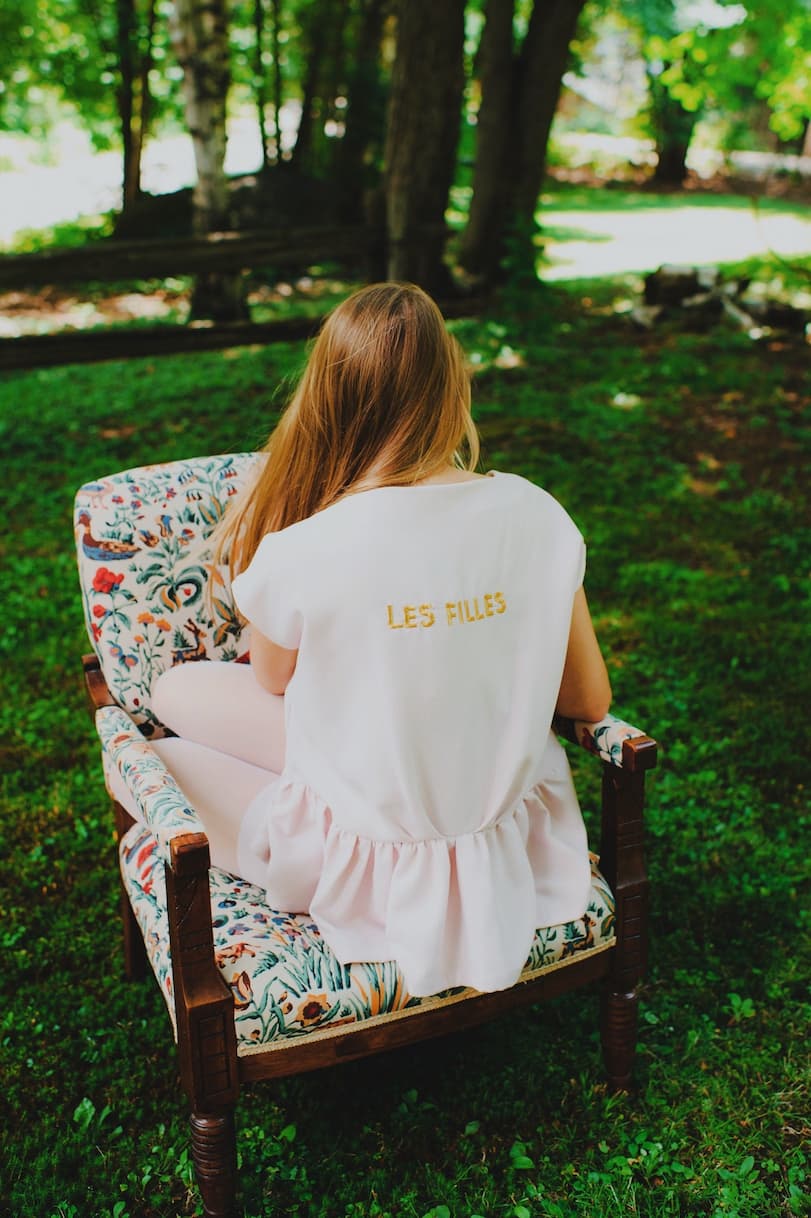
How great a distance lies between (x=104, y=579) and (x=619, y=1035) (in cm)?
156

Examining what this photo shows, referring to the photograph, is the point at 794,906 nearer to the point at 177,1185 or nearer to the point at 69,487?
the point at 177,1185

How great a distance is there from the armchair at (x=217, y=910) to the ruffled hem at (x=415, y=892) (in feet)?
0.20

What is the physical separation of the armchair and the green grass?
0.67 ft

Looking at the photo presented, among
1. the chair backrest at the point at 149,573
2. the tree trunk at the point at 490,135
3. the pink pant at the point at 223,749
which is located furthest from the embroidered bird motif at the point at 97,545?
the tree trunk at the point at 490,135

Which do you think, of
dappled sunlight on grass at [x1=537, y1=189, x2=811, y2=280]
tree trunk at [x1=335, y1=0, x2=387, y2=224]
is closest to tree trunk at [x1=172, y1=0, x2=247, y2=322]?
dappled sunlight on grass at [x1=537, y1=189, x2=811, y2=280]

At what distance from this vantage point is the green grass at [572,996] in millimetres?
2166

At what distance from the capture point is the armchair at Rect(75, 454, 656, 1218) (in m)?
1.81

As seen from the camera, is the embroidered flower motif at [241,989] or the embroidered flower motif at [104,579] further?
the embroidered flower motif at [104,579]

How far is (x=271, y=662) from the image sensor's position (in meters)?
1.95

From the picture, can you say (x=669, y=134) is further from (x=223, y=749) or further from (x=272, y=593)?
(x=272, y=593)

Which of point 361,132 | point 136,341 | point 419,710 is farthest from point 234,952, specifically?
point 361,132

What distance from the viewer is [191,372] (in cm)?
772

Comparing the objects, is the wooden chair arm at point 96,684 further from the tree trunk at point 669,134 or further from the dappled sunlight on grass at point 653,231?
the tree trunk at point 669,134

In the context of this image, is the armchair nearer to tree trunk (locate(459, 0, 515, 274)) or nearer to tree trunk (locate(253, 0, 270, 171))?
tree trunk (locate(459, 0, 515, 274))
